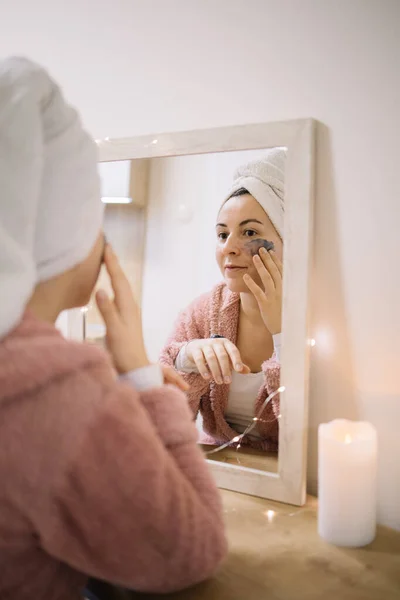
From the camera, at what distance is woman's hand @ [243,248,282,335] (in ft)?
2.76

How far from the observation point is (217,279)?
0.91m

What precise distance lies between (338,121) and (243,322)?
0.35m

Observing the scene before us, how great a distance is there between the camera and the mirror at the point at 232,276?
83 cm

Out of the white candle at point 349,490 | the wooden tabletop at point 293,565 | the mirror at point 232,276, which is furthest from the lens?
the mirror at point 232,276

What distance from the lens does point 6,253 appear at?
1.66 ft

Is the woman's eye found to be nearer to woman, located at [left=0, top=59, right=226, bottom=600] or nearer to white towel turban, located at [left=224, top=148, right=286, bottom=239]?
Result: white towel turban, located at [left=224, top=148, right=286, bottom=239]

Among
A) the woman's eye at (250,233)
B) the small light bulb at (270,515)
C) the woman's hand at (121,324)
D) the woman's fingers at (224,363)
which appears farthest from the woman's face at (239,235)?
the small light bulb at (270,515)

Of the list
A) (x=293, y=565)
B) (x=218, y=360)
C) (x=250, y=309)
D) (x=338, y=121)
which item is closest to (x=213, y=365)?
(x=218, y=360)

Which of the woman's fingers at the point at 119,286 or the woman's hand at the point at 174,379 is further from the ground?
the woman's fingers at the point at 119,286

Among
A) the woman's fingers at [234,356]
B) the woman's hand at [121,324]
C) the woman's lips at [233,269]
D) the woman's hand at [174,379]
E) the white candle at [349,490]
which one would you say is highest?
the woman's lips at [233,269]

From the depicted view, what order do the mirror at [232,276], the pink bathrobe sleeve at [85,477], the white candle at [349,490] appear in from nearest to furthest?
the pink bathrobe sleeve at [85,477]
the white candle at [349,490]
the mirror at [232,276]

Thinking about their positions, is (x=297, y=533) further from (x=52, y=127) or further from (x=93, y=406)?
(x=52, y=127)

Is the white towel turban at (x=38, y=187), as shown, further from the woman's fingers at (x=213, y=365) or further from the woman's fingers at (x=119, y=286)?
the woman's fingers at (x=213, y=365)

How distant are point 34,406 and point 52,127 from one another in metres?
0.30
